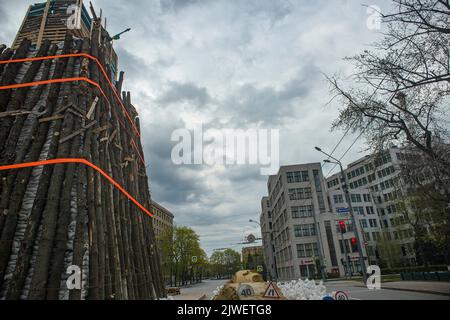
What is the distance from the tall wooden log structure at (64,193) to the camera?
4.22 metres

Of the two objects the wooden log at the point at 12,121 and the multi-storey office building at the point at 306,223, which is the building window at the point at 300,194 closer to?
the multi-storey office building at the point at 306,223

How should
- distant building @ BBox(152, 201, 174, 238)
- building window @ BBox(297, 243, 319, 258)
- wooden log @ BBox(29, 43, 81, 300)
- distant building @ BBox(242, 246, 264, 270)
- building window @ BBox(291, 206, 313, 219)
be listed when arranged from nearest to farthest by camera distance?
1. wooden log @ BBox(29, 43, 81, 300)
2. building window @ BBox(297, 243, 319, 258)
3. building window @ BBox(291, 206, 313, 219)
4. distant building @ BBox(242, 246, 264, 270)
5. distant building @ BBox(152, 201, 174, 238)

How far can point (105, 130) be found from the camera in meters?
6.88

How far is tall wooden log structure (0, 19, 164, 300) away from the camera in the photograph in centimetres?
422

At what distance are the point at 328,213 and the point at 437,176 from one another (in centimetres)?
4190

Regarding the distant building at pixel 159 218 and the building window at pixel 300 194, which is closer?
the building window at pixel 300 194

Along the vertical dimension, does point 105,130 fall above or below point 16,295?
above

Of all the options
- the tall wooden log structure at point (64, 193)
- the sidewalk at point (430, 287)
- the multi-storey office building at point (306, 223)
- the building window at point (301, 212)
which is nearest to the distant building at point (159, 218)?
the multi-storey office building at point (306, 223)

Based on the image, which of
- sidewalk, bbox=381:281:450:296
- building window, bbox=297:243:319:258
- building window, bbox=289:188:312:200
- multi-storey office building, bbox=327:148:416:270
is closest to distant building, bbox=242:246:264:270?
building window, bbox=297:243:319:258

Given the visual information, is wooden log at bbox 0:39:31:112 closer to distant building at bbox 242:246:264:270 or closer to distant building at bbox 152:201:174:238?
distant building at bbox 242:246:264:270

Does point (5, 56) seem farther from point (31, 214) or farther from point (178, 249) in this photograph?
point (178, 249)

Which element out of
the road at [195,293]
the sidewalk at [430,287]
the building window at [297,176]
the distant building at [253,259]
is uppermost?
the building window at [297,176]
